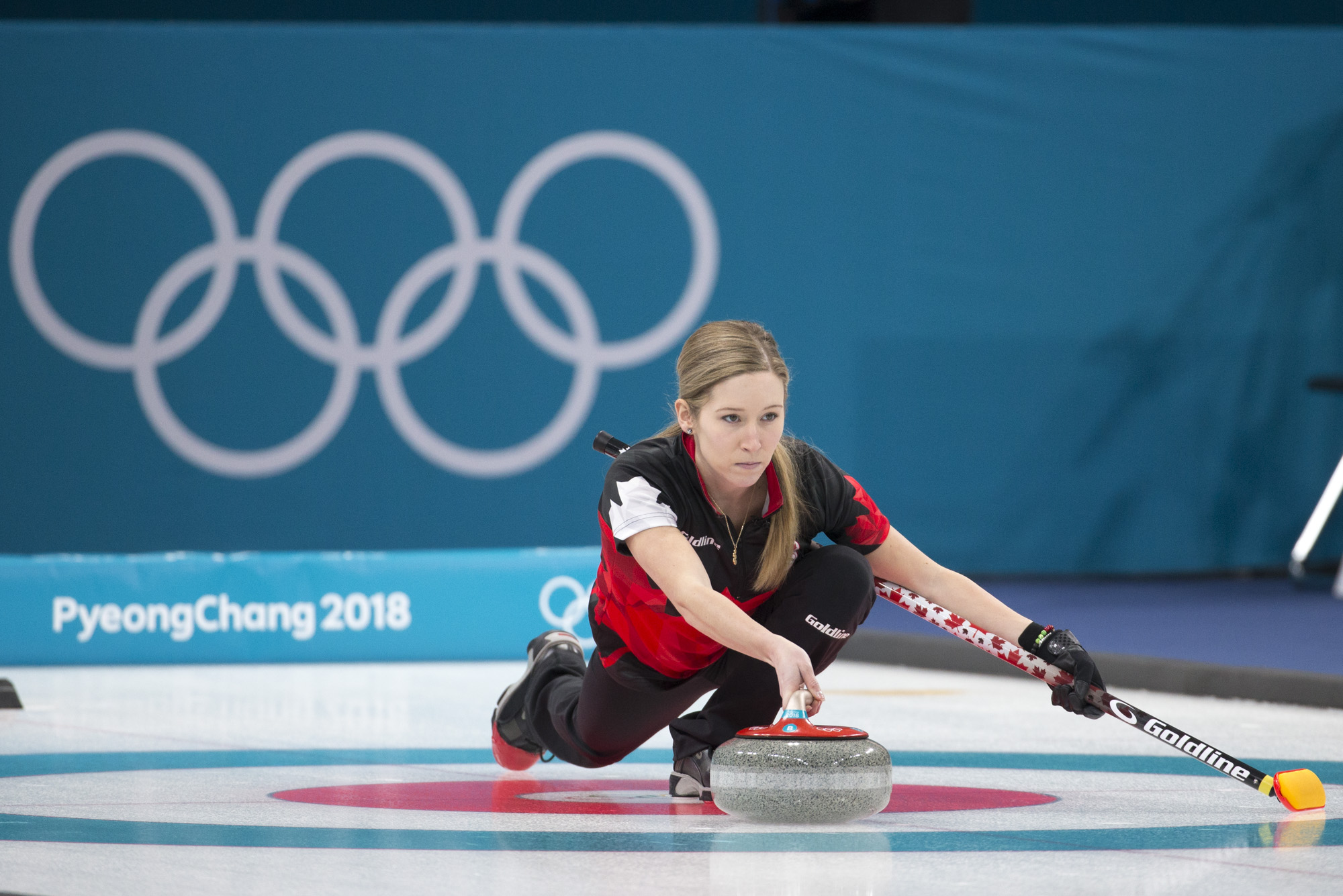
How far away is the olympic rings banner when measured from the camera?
25.1 feet

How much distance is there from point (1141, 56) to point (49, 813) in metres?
6.55

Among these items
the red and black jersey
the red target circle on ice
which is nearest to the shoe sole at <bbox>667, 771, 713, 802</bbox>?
the red target circle on ice

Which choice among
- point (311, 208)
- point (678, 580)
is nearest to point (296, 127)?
point (311, 208)

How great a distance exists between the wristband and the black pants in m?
0.27

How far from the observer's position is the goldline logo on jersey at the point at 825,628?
127 inches

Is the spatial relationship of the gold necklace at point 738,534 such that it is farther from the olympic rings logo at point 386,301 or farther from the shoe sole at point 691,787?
Result: the olympic rings logo at point 386,301

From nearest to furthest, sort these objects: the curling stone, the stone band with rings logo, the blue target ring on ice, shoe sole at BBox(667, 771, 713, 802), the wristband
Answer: the blue target ring on ice, the curling stone, the wristband, shoe sole at BBox(667, 771, 713, 802), the stone band with rings logo

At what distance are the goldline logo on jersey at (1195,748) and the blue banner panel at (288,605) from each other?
10.9 feet

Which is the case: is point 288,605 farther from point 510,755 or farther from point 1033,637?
point 1033,637

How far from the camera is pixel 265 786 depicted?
352 cm

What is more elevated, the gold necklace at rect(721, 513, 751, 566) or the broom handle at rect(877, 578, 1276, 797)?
the gold necklace at rect(721, 513, 751, 566)

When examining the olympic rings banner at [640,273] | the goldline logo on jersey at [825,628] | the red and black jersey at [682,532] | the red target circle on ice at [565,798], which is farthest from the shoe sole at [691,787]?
the olympic rings banner at [640,273]

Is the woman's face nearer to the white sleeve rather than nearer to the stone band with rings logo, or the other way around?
the white sleeve

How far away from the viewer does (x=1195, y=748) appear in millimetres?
3145
